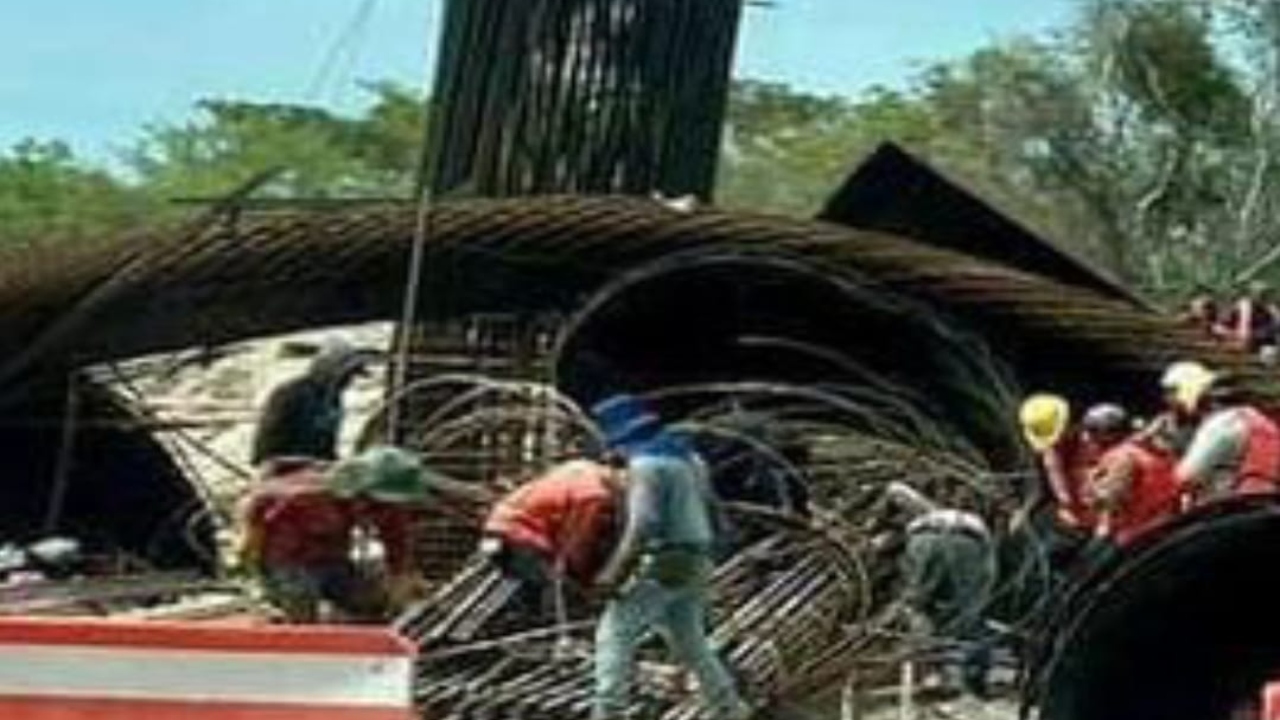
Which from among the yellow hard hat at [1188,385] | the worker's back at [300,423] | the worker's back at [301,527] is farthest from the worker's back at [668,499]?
the yellow hard hat at [1188,385]

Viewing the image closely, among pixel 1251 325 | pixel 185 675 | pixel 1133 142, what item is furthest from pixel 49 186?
pixel 185 675

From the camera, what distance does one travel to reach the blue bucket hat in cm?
1712

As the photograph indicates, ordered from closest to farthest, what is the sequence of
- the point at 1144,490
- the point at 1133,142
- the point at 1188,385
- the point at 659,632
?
the point at 659,632
the point at 1144,490
the point at 1188,385
the point at 1133,142

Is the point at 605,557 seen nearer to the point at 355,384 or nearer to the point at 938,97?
the point at 355,384

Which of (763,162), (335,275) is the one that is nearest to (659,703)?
(335,275)

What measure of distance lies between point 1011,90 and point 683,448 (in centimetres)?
4203

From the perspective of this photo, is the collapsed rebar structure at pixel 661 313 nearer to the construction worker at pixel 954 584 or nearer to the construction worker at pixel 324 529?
the construction worker at pixel 954 584

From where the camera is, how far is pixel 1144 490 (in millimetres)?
18953

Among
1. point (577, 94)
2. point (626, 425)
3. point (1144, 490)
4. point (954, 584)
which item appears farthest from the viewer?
point (577, 94)

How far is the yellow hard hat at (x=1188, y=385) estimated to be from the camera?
20203 mm

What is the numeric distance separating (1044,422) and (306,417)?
12.7 feet

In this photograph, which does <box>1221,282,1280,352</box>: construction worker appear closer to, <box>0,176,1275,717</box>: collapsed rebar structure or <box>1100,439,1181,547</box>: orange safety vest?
<box>0,176,1275,717</box>: collapsed rebar structure

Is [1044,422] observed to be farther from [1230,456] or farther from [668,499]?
[668,499]

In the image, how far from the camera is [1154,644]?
50.8ft
